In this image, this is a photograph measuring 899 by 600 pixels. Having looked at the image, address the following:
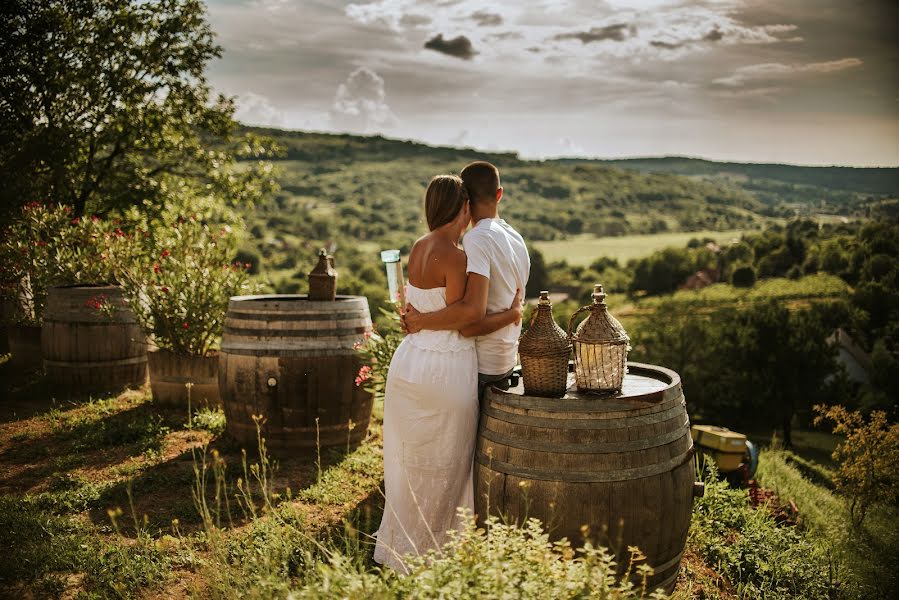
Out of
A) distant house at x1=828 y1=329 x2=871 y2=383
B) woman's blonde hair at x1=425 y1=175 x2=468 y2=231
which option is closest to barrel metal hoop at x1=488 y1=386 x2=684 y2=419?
woman's blonde hair at x1=425 y1=175 x2=468 y2=231

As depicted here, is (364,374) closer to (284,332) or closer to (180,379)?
(284,332)

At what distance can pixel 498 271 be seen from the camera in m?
3.97

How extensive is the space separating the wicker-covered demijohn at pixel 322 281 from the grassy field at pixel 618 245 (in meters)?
102

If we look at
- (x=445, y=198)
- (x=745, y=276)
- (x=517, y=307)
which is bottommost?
(x=745, y=276)

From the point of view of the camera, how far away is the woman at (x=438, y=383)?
394 cm

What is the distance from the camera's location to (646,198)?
142000 mm

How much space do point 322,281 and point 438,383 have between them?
293 cm

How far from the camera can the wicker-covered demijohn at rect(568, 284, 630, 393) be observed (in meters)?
3.69

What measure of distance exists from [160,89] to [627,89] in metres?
104

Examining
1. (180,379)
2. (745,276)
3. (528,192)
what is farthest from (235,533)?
(528,192)

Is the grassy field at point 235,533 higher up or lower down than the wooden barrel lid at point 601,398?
lower down

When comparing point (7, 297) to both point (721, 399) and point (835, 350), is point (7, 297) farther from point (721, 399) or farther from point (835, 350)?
point (835, 350)

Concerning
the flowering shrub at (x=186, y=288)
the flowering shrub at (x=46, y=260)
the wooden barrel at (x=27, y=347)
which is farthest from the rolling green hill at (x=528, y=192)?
the flowering shrub at (x=186, y=288)

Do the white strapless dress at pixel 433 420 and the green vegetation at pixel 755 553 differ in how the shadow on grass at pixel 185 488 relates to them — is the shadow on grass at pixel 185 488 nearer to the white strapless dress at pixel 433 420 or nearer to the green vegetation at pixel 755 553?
the white strapless dress at pixel 433 420
